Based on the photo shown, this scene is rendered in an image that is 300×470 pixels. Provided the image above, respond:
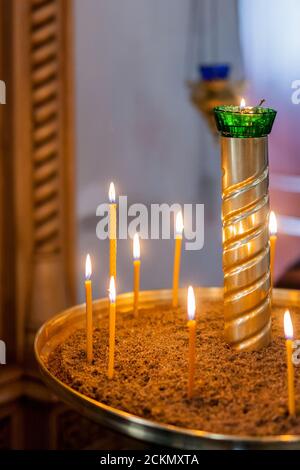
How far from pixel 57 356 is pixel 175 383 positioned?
0.14m

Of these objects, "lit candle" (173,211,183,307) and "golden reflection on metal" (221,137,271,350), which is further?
"lit candle" (173,211,183,307)

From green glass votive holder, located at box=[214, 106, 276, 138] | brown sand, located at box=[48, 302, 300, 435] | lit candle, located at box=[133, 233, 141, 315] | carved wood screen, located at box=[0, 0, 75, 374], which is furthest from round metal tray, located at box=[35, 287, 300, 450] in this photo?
carved wood screen, located at box=[0, 0, 75, 374]

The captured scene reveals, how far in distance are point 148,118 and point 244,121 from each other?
1714 millimetres

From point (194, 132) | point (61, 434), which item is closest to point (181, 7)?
point (194, 132)

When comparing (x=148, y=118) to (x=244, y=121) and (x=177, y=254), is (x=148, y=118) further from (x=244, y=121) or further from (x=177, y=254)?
(x=244, y=121)

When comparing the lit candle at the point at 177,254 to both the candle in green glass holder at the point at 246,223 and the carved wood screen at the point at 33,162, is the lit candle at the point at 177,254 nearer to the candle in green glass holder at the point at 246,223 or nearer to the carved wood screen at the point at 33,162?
Result: the candle in green glass holder at the point at 246,223

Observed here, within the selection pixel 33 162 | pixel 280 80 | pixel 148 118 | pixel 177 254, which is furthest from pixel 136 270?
pixel 280 80

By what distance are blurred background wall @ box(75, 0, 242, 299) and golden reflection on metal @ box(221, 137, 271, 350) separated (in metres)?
1.42

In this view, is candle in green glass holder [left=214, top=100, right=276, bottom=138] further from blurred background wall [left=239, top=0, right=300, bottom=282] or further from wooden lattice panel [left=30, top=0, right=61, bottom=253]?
blurred background wall [left=239, top=0, right=300, bottom=282]

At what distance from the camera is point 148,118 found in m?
2.39

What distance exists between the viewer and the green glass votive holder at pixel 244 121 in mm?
700

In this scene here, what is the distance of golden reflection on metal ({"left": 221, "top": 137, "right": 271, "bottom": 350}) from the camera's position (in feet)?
2.36

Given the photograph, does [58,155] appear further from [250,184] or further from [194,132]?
[250,184]

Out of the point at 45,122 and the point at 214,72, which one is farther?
the point at 214,72
